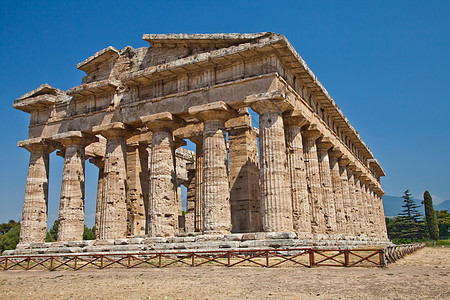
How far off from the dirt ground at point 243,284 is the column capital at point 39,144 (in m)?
13.3

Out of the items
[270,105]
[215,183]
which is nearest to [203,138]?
[215,183]

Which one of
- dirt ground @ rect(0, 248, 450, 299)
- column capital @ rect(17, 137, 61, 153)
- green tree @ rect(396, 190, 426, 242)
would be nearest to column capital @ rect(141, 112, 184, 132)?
column capital @ rect(17, 137, 61, 153)

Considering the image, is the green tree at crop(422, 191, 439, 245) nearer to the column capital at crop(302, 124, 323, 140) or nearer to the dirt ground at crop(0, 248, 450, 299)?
the column capital at crop(302, 124, 323, 140)

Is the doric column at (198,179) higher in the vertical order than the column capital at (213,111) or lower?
lower

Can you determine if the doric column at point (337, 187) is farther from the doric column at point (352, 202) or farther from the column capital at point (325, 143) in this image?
the doric column at point (352, 202)

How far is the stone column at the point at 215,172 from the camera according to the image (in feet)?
62.8

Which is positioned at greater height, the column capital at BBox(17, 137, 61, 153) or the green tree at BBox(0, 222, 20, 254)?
the column capital at BBox(17, 137, 61, 153)

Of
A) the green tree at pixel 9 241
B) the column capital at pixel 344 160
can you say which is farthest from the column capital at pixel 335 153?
the green tree at pixel 9 241

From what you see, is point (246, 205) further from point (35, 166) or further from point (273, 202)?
point (35, 166)

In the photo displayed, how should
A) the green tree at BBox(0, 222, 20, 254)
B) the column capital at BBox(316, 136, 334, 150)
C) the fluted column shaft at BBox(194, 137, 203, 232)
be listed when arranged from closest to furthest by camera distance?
the column capital at BBox(316, 136, 334, 150)
the fluted column shaft at BBox(194, 137, 203, 232)
the green tree at BBox(0, 222, 20, 254)

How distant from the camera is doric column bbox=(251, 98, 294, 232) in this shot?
18000 mm

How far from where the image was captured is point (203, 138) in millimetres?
20953

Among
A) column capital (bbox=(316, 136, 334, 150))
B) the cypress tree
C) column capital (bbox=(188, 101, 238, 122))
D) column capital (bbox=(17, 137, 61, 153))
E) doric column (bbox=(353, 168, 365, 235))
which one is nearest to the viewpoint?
column capital (bbox=(188, 101, 238, 122))

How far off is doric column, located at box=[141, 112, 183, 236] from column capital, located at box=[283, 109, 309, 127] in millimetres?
5810
